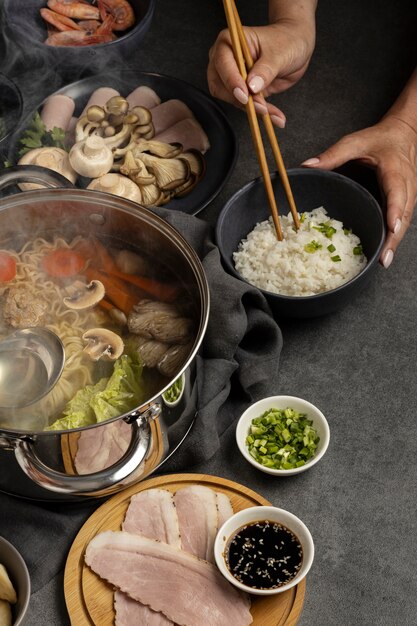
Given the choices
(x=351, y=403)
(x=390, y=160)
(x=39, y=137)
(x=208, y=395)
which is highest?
(x=39, y=137)

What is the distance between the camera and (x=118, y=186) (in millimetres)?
2559

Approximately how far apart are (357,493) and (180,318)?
0.63 meters

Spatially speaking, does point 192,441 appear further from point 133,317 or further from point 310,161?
point 310,161

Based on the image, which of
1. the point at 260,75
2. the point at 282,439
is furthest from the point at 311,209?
the point at 282,439

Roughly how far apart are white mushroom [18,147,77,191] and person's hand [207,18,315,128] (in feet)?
1.74

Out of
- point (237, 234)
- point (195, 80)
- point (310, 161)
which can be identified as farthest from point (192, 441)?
point (195, 80)

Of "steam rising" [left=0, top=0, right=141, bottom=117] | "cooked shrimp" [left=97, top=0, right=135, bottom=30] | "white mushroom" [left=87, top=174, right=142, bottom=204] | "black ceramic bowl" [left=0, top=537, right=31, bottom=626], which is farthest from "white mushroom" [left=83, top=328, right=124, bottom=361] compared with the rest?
"cooked shrimp" [left=97, top=0, right=135, bottom=30]

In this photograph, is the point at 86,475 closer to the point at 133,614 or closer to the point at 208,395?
the point at 133,614

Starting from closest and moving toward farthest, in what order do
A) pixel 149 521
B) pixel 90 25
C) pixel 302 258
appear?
pixel 149 521, pixel 302 258, pixel 90 25

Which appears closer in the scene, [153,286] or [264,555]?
[264,555]

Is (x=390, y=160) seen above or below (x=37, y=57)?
below

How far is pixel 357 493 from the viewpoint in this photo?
212 centimetres

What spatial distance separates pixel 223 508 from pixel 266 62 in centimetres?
138

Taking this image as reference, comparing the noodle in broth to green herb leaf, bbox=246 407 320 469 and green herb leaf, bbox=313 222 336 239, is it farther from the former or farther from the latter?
green herb leaf, bbox=313 222 336 239
